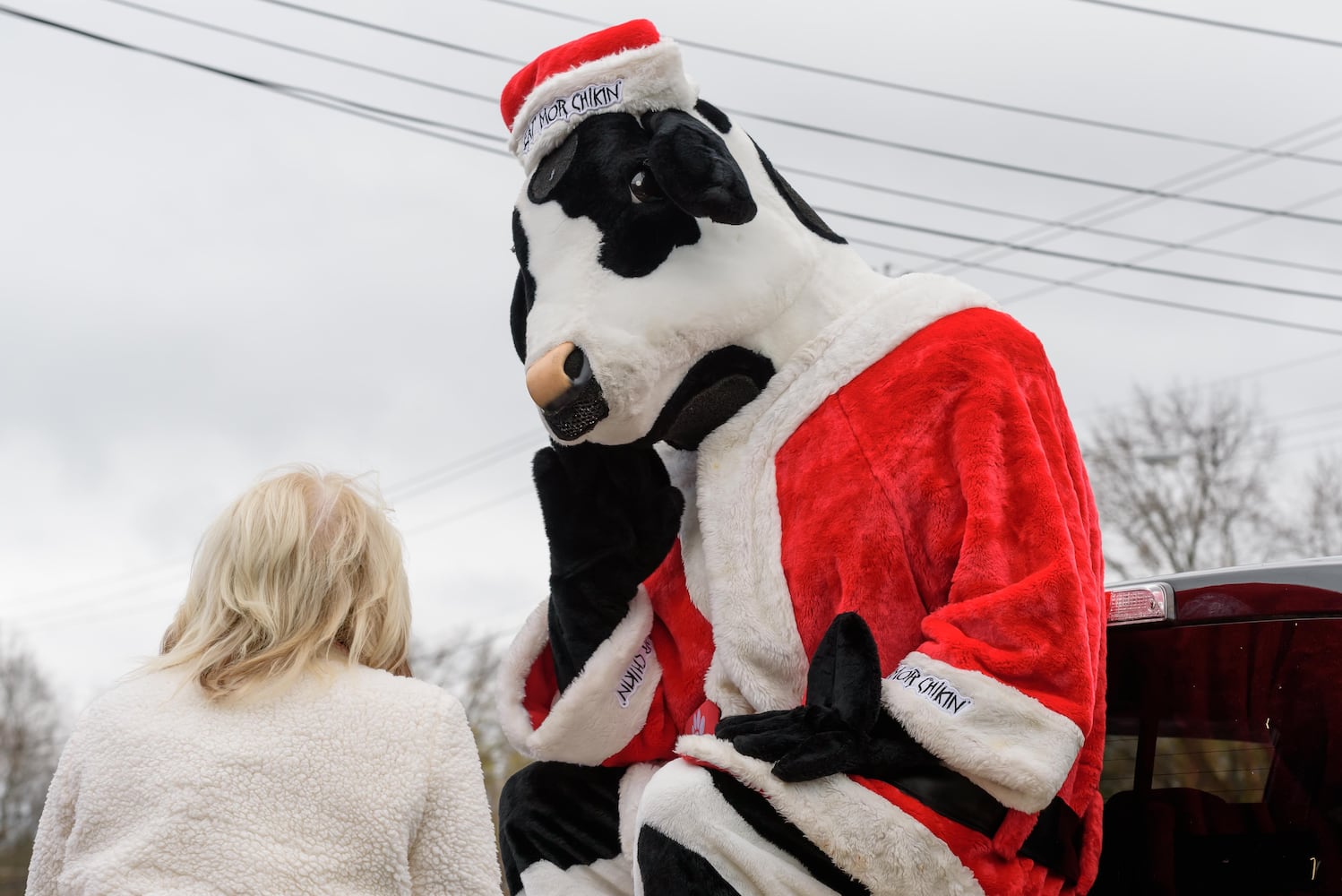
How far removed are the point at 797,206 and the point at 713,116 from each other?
26 centimetres

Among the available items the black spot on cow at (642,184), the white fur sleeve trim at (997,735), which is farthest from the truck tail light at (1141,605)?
the black spot on cow at (642,184)

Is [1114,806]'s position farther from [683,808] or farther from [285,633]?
[285,633]

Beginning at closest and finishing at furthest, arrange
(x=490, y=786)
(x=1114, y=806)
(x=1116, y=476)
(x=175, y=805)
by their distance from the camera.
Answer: (x=175, y=805)
(x=1114, y=806)
(x=1116, y=476)
(x=490, y=786)

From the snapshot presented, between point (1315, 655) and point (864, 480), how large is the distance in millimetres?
999

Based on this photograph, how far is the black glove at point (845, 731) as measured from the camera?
7.34 feet

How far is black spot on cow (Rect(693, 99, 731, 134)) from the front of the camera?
2.91 m

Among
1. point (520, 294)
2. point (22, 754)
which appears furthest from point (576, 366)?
point (22, 754)

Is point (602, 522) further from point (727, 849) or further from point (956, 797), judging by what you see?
point (956, 797)

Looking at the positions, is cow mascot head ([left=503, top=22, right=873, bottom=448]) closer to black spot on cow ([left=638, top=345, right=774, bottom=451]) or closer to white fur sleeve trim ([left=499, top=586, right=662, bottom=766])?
black spot on cow ([left=638, top=345, right=774, bottom=451])

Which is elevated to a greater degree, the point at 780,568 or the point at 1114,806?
the point at 780,568

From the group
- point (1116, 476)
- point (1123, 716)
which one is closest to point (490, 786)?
point (1116, 476)

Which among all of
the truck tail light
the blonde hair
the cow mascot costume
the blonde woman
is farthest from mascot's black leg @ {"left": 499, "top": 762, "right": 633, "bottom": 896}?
the truck tail light

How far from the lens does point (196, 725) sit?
96.8 inches

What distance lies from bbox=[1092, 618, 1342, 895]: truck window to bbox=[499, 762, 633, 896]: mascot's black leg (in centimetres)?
104
